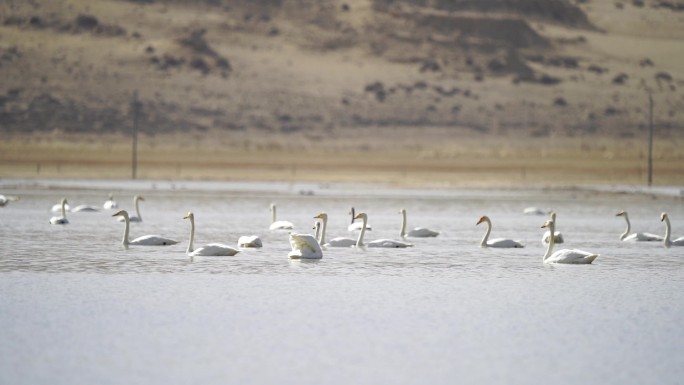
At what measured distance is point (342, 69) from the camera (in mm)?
90062

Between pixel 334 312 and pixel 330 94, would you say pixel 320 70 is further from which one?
pixel 334 312

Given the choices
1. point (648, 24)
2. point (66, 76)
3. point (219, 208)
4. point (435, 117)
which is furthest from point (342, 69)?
point (219, 208)

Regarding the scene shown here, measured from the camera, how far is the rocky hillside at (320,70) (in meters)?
76.8

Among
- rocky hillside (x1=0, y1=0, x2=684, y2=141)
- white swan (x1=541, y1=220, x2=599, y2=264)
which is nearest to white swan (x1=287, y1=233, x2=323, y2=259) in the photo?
white swan (x1=541, y1=220, x2=599, y2=264)

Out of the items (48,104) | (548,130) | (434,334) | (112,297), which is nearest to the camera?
(434,334)

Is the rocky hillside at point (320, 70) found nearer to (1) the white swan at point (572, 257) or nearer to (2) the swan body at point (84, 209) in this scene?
(2) the swan body at point (84, 209)

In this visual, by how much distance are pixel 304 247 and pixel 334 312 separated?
6470 mm

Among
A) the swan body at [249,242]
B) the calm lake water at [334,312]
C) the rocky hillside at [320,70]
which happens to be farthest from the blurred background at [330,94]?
the calm lake water at [334,312]

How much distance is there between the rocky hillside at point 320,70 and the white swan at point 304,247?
50862 millimetres

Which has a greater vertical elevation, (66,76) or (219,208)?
(66,76)

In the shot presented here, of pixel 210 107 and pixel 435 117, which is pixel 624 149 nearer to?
pixel 435 117

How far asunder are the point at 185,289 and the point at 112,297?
125cm

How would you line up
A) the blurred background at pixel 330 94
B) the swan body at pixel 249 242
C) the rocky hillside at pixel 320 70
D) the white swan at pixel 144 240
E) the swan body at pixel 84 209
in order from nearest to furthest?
the swan body at pixel 249 242
the white swan at pixel 144 240
the swan body at pixel 84 209
the blurred background at pixel 330 94
the rocky hillside at pixel 320 70

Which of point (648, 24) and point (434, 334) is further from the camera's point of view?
point (648, 24)
